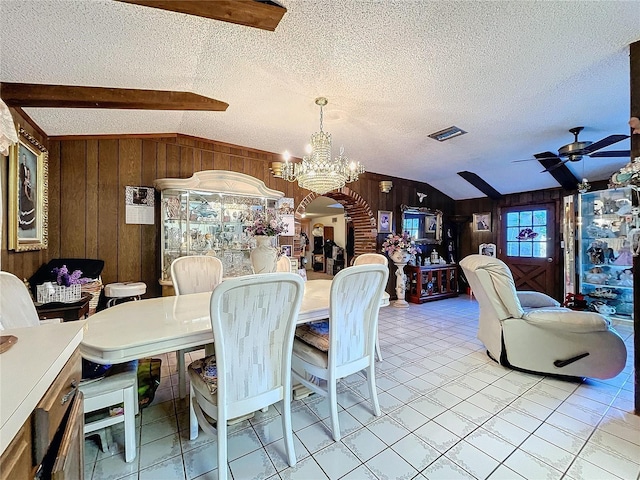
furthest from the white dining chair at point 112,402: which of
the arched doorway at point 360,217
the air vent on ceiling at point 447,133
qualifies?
the arched doorway at point 360,217

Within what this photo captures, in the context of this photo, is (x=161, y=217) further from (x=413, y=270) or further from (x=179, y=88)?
(x=413, y=270)

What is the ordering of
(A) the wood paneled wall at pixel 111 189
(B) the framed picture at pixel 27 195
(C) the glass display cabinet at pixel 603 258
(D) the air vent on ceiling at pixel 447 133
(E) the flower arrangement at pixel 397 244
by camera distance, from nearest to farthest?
(B) the framed picture at pixel 27 195, (A) the wood paneled wall at pixel 111 189, (D) the air vent on ceiling at pixel 447 133, (C) the glass display cabinet at pixel 603 258, (E) the flower arrangement at pixel 397 244

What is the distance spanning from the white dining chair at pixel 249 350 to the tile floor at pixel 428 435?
0.24 meters

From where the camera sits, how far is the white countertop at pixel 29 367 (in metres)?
0.59

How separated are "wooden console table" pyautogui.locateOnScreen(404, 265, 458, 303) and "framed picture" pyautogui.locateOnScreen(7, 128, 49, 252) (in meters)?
5.24

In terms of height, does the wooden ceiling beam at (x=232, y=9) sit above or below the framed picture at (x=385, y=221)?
above

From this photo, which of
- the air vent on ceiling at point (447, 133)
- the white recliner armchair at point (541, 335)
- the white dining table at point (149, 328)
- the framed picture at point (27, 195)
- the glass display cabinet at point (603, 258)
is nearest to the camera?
the white dining table at point (149, 328)

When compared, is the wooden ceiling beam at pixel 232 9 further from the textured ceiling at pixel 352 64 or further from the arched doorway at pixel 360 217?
the arched doorway at pixel 360 217

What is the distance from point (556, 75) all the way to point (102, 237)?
444 centimetres

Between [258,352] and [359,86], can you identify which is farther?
[359,86]

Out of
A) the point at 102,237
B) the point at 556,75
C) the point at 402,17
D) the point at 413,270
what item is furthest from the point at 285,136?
the point at 413,270

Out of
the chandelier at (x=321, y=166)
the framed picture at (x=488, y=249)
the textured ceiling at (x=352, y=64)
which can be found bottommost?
the framed picture at (x=488, y=249)

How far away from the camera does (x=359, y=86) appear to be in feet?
7.54

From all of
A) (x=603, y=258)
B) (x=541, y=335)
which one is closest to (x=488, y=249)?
(x=603, y=258)
